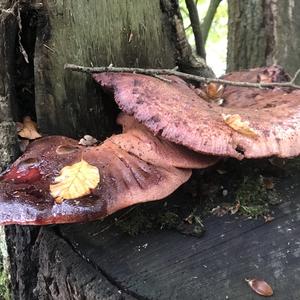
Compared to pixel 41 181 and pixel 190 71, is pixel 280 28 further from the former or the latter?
pixel 41 181

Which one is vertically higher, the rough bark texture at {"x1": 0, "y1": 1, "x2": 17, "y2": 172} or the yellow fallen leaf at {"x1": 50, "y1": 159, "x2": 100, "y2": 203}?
the rough bark texture at {"x1": 0, "y1": 1, "x2": 17, "y2": 172}

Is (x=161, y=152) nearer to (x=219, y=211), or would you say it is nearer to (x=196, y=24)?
(x=219, y=211)

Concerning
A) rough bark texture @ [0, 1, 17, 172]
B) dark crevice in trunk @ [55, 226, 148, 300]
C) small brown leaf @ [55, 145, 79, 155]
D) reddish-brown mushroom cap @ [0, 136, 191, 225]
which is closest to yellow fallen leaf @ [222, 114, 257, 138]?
reddish-brown mushroom cap @ [0, 136, 191, 225]

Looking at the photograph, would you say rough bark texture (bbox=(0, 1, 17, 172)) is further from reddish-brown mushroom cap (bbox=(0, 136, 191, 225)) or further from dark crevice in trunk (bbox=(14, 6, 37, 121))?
reddish-brown mushroom cap (bbox=(0, 136, 191, 225))

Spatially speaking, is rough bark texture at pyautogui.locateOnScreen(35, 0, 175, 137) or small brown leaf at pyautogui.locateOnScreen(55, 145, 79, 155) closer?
small brown leaf at pyautogui.locateOnScreen(55, 145, 79, 155)

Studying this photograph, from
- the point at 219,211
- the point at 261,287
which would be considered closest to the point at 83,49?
the point at 219,211

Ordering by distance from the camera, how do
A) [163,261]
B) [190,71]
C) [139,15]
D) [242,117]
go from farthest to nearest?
[190,71], [139,15], [242,117], [163,261]

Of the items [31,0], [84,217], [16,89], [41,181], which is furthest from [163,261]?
[31,0]
